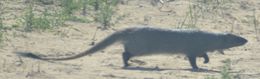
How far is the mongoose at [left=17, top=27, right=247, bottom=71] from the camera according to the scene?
28.9 feet

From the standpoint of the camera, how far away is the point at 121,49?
31.5 feet

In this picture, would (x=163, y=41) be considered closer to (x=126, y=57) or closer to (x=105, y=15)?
(x=126, y=57)

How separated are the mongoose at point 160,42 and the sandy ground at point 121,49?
13cm

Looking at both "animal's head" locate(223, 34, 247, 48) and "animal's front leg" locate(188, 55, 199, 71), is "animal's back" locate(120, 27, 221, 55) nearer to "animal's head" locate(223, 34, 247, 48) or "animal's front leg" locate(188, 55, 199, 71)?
"animal's front leg" locate(188, 55, 199, 71)

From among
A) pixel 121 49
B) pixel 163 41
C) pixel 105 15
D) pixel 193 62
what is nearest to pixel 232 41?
pixel 193 62

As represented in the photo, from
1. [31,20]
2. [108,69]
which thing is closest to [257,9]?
[31,20]

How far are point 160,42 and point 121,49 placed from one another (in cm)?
74

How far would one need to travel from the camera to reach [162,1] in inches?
487

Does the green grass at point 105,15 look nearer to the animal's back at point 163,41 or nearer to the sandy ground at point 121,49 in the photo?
the sandy ground at point 121,49

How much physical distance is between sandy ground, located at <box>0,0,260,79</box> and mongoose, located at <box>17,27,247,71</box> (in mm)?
128

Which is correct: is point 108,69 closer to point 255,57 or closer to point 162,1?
point 255,57

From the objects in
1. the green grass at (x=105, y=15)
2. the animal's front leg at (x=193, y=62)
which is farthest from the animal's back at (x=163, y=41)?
the green grass at (x=105, y=15)

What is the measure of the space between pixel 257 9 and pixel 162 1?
1490mm

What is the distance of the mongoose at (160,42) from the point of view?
882cm
